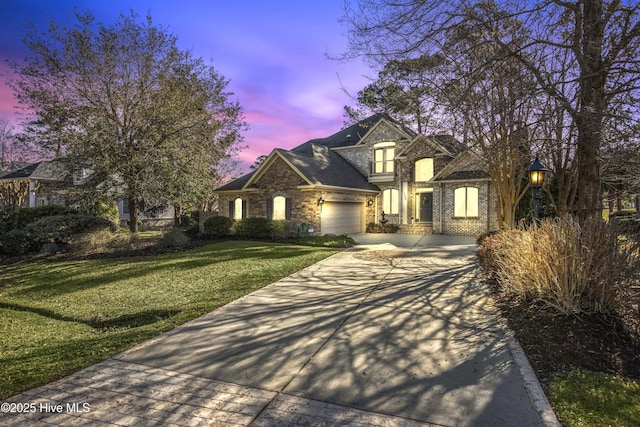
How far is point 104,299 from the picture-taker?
752 cm

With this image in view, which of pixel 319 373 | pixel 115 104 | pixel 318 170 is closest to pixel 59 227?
pixel 115 104

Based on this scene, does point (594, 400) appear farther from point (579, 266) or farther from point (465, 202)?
point (465, 202)

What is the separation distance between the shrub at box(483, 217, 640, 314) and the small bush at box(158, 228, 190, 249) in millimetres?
14255

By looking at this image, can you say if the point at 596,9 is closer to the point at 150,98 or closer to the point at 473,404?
the point at 473,404

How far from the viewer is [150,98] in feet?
50.1

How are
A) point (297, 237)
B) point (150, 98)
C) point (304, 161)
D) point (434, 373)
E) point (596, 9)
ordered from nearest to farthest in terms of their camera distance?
1. point (434, 373)
2. point (596, 9)
3. point (150, 98)
4. point (297, 237)
5. point (304, 161)

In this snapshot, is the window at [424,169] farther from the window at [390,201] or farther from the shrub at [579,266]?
the shrub at [579,266]

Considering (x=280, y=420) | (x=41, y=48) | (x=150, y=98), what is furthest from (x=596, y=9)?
(x=41, y=48)

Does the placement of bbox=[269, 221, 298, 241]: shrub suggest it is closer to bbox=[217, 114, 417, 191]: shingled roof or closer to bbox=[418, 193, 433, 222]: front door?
bbox=[217, 114, 417, 191]: shingled roof

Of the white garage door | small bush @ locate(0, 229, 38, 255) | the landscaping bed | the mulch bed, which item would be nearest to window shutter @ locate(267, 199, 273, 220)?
the white garage door

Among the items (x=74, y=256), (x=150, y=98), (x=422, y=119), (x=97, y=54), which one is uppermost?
(x=97, y=54)

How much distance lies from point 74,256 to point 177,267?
21.1 ft

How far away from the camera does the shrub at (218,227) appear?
62.2ft

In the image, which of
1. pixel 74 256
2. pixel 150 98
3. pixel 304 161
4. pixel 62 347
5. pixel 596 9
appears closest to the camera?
pixel 62 347
